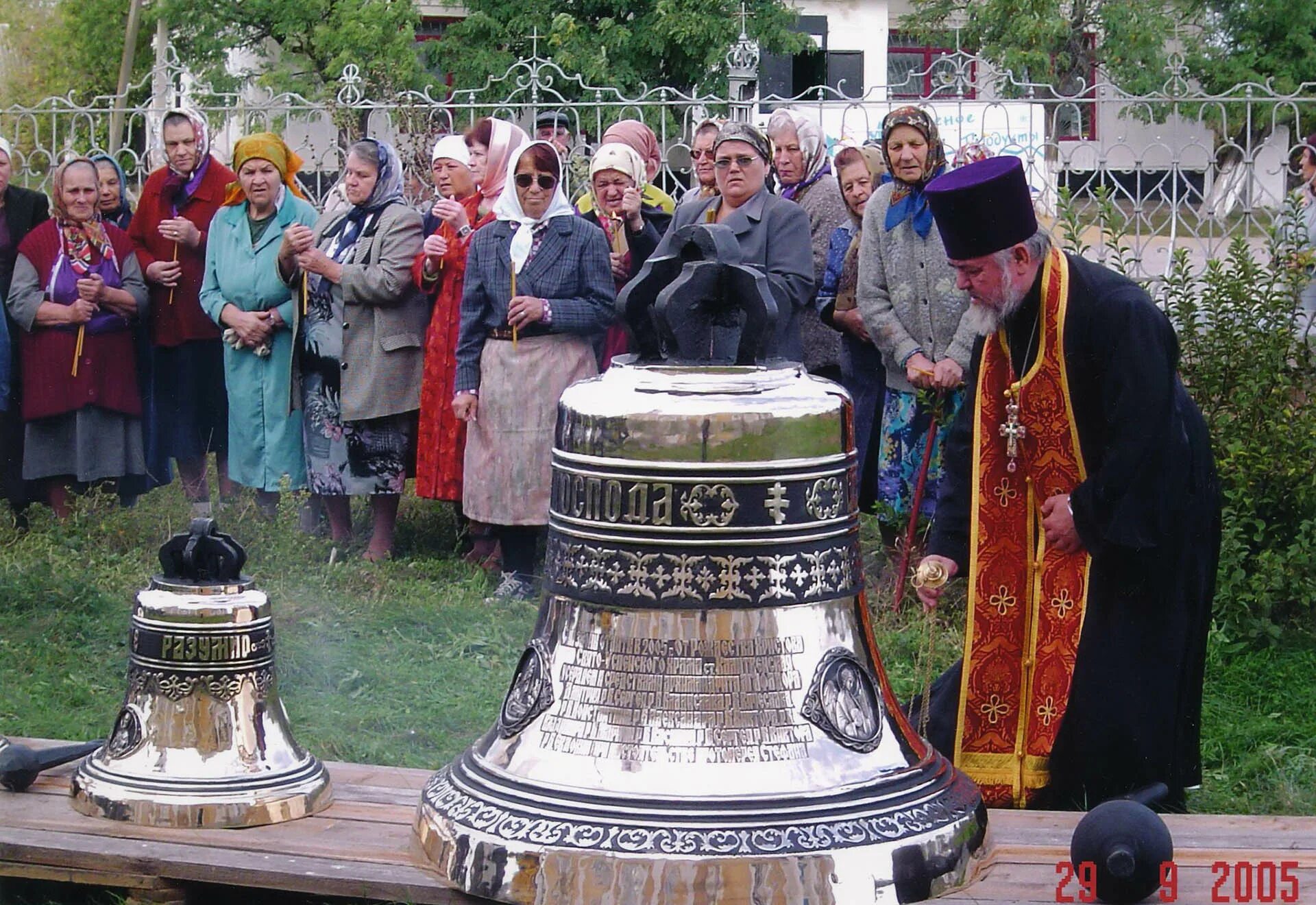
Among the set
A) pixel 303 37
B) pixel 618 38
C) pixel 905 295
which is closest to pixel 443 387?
pixel 905 295

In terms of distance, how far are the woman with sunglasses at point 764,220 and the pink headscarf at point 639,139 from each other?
113cm

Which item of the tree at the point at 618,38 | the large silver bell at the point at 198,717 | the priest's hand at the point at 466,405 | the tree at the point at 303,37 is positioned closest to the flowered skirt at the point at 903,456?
the priest's hand at the point at 466,405

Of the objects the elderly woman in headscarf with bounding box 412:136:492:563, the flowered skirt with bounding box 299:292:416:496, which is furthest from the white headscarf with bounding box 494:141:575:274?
the flowered skirt with bounding box 299:292:416:496

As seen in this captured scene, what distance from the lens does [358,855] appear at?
3330mm

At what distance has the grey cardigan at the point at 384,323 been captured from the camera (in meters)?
7.73

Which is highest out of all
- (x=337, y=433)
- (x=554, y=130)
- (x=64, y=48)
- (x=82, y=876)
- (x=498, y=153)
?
(x=64, y=48)

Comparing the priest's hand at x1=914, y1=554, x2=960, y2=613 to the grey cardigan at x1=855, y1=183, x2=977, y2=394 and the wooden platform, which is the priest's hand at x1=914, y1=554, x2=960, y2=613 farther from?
the grey cardigan at x1=855, y1=183, x2=977, y2=394

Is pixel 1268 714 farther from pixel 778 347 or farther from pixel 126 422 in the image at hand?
pixel 126 422

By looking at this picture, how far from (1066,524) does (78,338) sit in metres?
5.84

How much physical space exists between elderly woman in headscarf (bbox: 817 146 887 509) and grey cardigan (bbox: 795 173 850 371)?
0.15 ft

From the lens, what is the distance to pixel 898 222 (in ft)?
21.9

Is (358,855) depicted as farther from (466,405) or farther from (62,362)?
(62,362)

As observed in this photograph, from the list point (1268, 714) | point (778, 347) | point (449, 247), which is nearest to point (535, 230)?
point (449, 247)

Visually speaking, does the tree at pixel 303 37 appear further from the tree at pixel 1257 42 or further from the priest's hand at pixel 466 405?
the priest's hand at pixel 466 405
